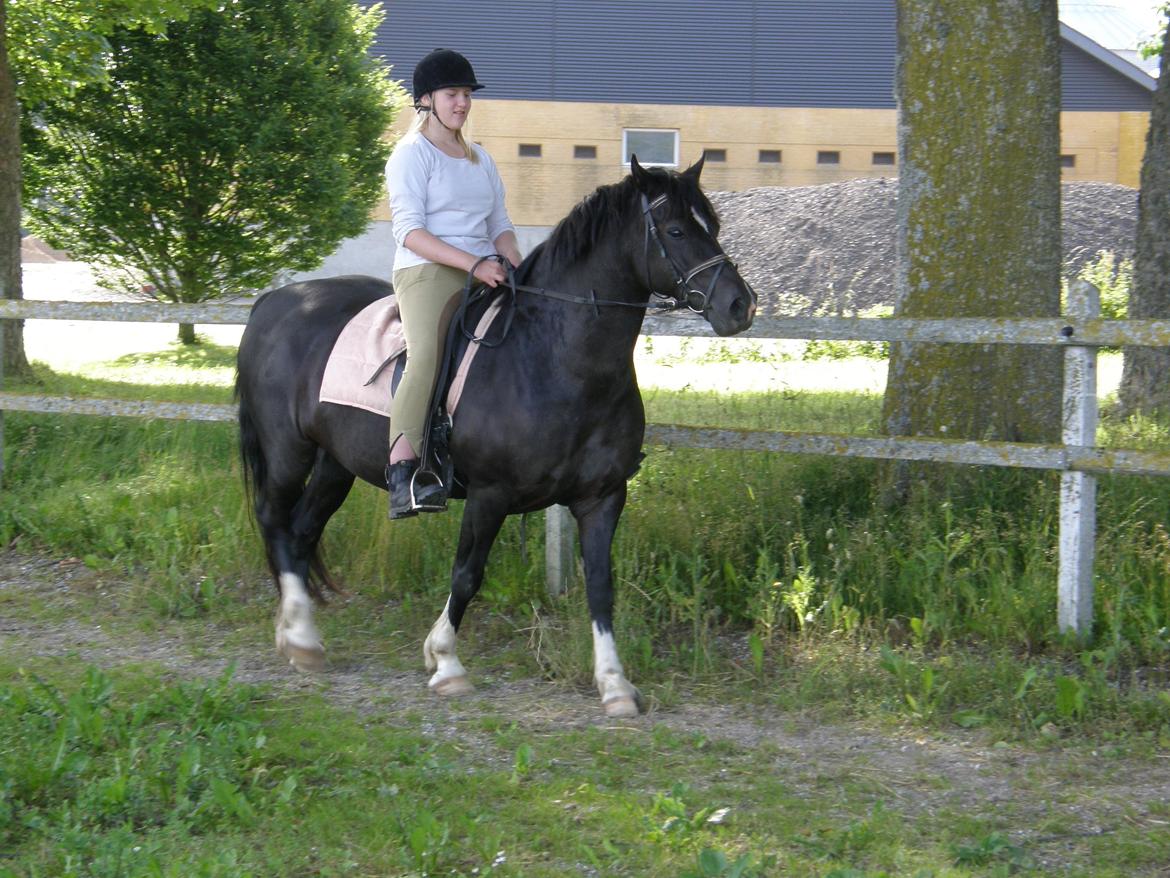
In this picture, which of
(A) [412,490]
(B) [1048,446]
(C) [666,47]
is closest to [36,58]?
(A) [412,490]

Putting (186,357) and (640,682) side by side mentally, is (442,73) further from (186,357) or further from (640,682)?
(186,357)

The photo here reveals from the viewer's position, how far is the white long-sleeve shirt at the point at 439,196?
5641mm

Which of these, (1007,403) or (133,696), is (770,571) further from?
(133,696)

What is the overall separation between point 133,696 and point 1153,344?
4.75 m

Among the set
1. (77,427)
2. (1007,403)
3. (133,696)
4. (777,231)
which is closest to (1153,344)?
(1007,403)

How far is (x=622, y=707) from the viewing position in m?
5.35

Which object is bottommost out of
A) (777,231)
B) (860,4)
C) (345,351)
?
(345,351)

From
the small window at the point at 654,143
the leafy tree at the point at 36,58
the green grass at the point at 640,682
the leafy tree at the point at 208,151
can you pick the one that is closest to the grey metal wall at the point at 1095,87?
the small window at the point at 654,143

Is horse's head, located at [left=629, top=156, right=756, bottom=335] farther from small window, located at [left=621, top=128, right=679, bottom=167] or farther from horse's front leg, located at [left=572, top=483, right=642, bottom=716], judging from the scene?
small window, located at [left=621, top=128, right=679, bottom=167]

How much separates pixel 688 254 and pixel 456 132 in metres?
1.34

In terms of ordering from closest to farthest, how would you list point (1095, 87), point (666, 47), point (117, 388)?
point (117, 388) → point (1095, 87) → point (666, 47)

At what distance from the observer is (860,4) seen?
4459 centimetres

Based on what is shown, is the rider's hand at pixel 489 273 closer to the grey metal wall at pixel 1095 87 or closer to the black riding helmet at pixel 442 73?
the black riding helmet at pixel 442 73

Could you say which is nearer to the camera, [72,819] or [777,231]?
[72,819]
